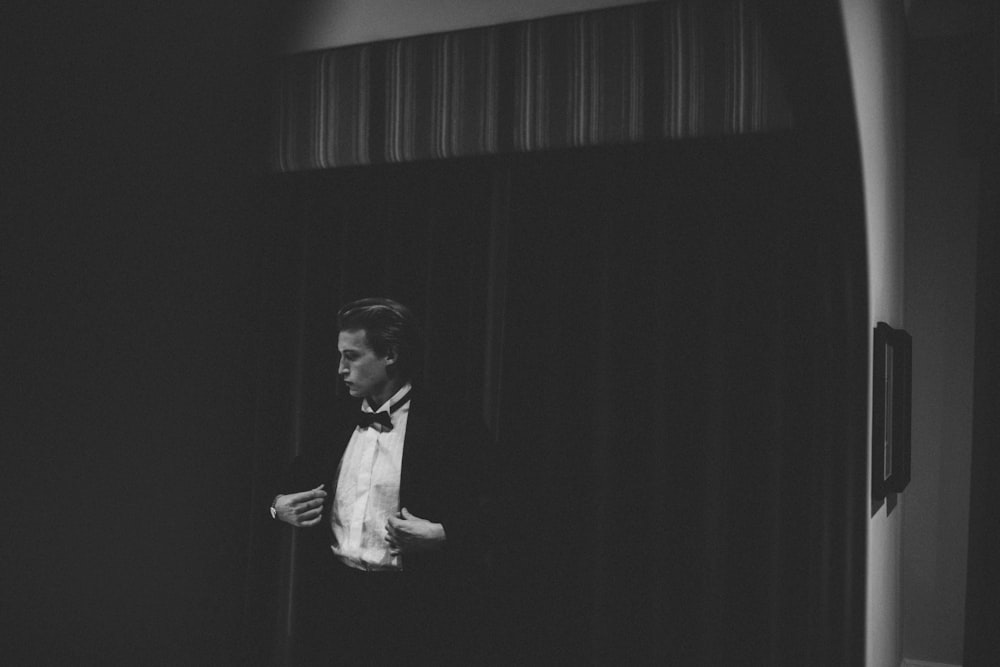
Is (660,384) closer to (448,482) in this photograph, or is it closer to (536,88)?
(448,482)

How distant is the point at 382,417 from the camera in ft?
6.52

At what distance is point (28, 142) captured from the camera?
1984 millimetres

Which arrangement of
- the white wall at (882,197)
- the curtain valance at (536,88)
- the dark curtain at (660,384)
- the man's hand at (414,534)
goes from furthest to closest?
the curtain valance at (536,88), the dark curtain at (660,384), the white wall at (882,197), the man's hand at (414,534)

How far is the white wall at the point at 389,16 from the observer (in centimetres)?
276

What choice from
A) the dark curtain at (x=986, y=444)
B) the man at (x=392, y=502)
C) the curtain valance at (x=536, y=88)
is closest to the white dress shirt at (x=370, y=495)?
the man at (x=392, y=502)

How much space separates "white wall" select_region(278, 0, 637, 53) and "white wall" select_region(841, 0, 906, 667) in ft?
2.75

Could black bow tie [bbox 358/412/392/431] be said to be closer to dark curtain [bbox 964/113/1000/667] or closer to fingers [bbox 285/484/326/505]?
fingers [bbox 285/484/326/505]

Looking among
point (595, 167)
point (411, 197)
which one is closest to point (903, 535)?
point (595, 167)

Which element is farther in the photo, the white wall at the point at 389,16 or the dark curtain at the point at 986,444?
the dark curtain at the point at 986,444

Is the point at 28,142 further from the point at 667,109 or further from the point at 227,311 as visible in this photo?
the point at 667,109

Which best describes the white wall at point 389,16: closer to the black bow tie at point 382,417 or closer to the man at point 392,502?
the man at point 392,502

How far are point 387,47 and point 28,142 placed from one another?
50.2 inches

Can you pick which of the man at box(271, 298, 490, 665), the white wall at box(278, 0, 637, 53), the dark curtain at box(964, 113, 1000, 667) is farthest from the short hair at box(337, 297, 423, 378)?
the dark curtain at box(964, 113, 1000, 667)

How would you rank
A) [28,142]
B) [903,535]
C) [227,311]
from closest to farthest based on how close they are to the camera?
1. [28,142]
2. [227,311]
3. [903,535]
